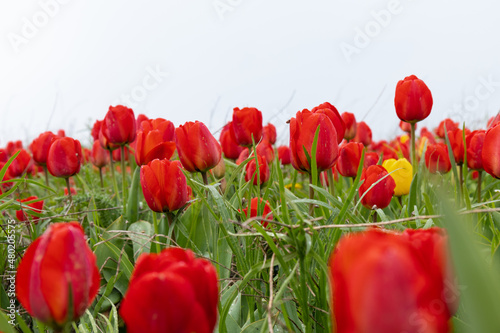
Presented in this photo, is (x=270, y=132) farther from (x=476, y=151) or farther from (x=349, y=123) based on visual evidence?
(x=476, y=151)

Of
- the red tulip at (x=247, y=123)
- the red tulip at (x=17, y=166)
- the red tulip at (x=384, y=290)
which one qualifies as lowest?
the red tulip at (x=17, y=166)

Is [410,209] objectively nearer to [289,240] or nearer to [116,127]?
[289,240]

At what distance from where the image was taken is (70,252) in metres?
0.47

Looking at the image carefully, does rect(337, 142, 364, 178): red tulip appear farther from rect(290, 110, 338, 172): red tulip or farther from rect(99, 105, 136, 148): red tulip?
rect(99, 105, 136, 148): red tulip

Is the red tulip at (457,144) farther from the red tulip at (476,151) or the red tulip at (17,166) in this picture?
the red tulip at (17,166)

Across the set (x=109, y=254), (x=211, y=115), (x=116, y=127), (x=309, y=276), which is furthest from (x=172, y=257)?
(x=211, y=115)

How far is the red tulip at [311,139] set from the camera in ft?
3.86

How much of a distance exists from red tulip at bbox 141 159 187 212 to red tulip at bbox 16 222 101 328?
664 mm

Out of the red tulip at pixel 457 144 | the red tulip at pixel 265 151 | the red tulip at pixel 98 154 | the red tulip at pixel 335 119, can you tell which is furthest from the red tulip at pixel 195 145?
the red tulip at pixel 98 154

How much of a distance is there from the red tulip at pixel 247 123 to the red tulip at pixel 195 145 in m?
0.37

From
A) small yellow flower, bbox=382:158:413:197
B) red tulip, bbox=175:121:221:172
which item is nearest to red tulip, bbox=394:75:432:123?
small yellow flower, bbox=382:158:413:197

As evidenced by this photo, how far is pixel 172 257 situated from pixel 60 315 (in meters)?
0.13

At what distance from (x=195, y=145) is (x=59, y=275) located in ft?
3.00

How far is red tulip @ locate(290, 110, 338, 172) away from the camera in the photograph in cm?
118
